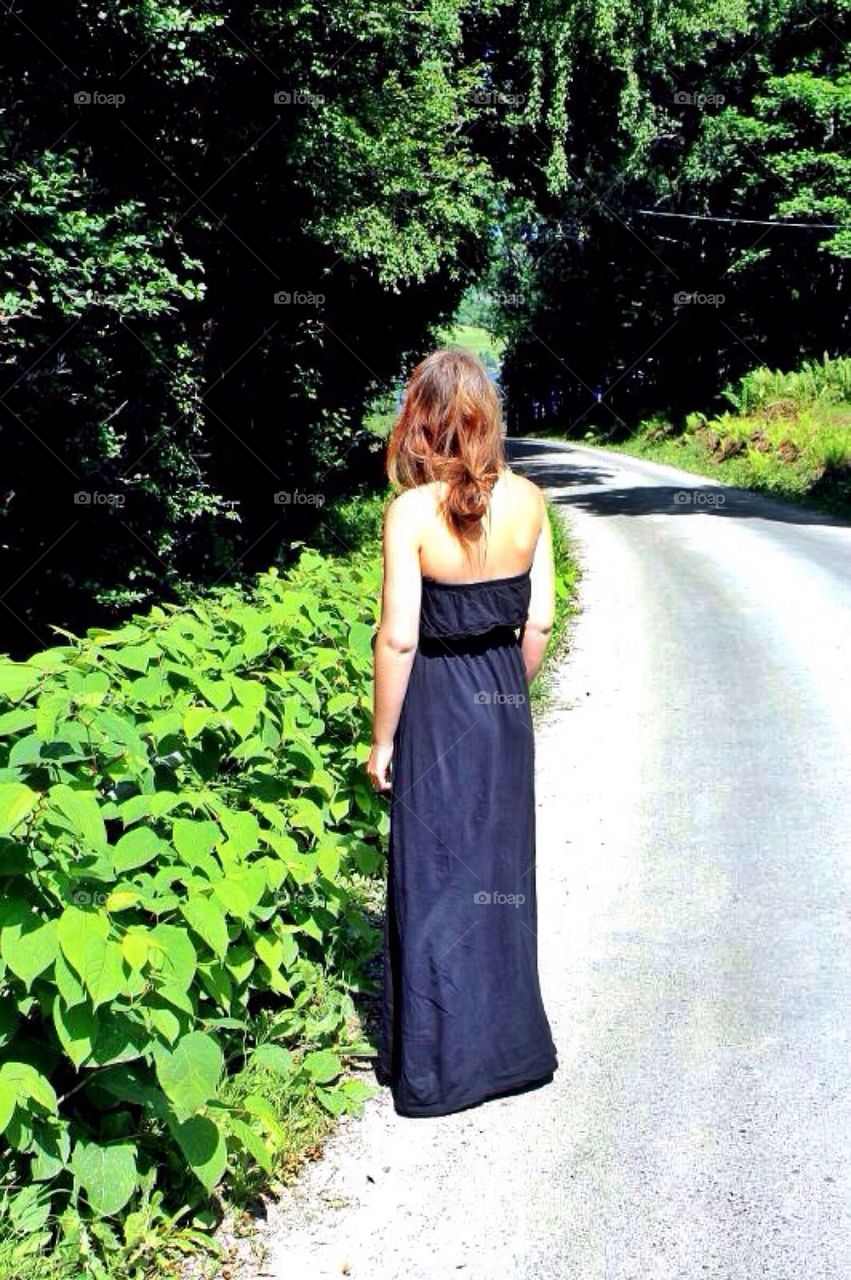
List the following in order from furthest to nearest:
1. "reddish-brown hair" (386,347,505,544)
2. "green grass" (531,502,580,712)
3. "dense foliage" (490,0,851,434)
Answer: "dense foliage" (490,0,851,434), "green grass" (531,502,580,712), "reddish-brown hair" (386,347,505,544)

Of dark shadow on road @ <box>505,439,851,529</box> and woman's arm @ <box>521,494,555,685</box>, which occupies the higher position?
woman's arm @ <box>521,494,555,685</box>

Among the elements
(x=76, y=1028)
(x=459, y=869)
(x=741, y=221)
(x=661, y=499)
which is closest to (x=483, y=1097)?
(x=459, y=869)

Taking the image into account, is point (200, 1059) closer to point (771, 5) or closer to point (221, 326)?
point (221, 326)

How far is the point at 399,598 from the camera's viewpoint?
11.8 ft

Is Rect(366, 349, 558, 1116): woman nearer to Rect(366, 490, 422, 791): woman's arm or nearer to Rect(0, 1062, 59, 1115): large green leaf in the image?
Rect(366, 490, 422, 791): woman's arm

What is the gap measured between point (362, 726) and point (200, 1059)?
184cm

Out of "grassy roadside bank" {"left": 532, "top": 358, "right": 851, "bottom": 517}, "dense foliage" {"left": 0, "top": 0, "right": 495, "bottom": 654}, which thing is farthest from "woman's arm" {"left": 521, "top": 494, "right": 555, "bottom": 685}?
"grassy roadside bank" {"left": 532, "top": 358, "right": 851, "bottom": 517}

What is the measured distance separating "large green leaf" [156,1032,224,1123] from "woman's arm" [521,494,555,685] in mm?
1676

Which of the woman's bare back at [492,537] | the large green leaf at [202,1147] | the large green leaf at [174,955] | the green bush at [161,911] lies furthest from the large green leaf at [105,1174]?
the woman's bare back at [492,537]

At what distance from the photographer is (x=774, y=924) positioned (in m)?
5.15

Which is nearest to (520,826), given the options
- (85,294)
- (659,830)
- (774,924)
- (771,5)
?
(774,924)

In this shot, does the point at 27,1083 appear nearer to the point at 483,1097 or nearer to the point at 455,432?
the point at 483,1097

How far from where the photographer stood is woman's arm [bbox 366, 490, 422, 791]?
11.8 ft

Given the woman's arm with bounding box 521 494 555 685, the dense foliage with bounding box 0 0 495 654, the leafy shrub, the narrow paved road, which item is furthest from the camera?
the leafy shrub
